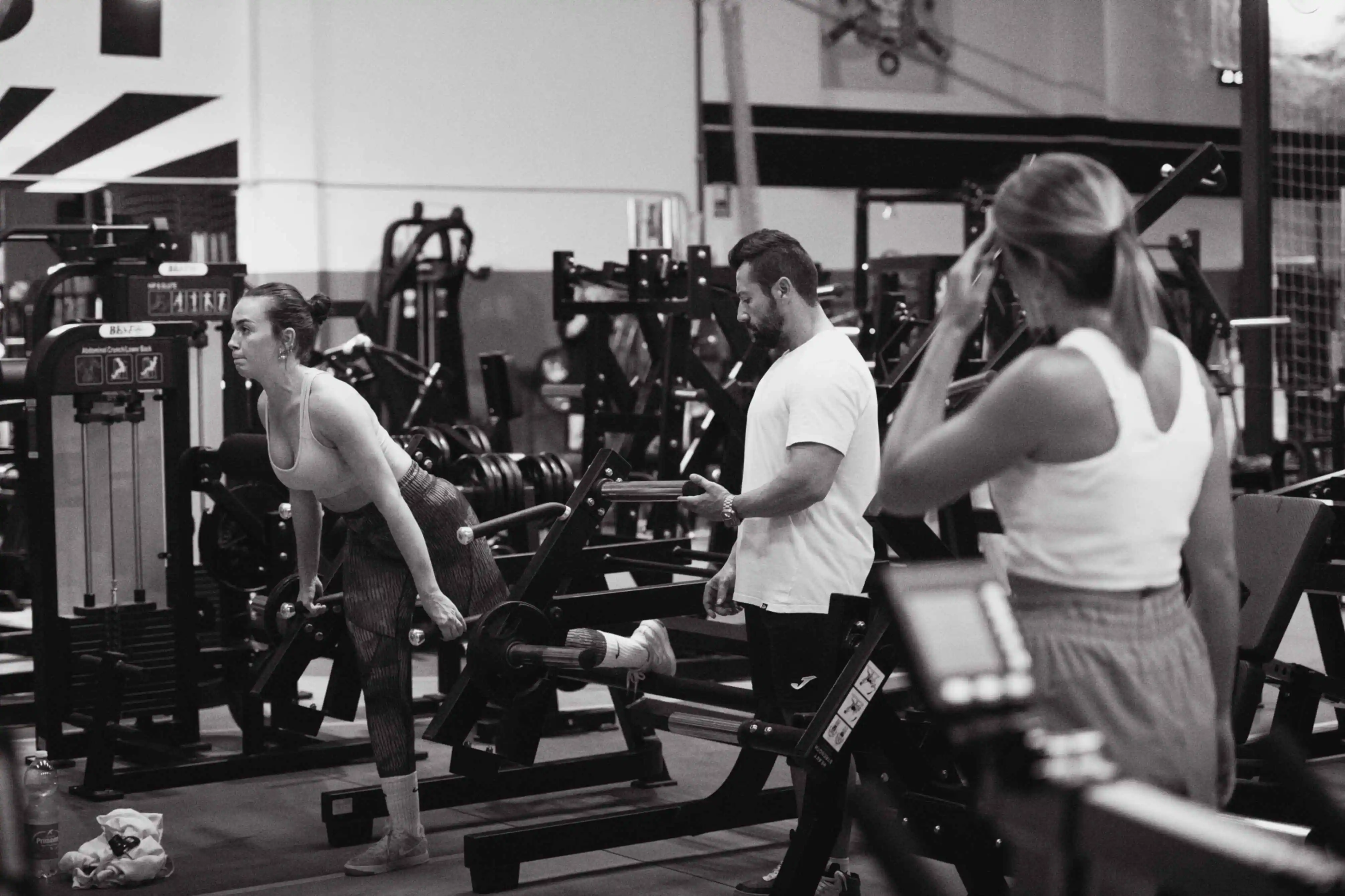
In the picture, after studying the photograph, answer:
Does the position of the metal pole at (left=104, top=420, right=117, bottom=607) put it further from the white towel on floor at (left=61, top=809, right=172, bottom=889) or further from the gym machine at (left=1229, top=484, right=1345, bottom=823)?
the gym machine at (left=1229, top=484, right=1345, bottom=823)

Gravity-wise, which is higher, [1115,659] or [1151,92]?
[1151,92]

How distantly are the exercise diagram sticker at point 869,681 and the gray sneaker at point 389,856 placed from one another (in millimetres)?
1403

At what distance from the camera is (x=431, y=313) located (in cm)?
1116

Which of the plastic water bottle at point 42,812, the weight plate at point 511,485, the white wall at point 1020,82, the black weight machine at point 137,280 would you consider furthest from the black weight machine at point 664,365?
the white wall at point 1020,82

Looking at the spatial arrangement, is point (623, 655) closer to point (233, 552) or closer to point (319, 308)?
point (319, 308)

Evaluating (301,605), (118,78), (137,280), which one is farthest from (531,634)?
(118,78)

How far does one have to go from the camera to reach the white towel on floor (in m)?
4.10

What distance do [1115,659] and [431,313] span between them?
31.3 feet

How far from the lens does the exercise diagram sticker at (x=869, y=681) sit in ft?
11.1

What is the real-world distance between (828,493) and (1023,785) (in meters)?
2.24

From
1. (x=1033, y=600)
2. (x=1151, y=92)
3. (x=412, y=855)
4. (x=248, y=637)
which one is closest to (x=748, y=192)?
(x=1151, y=92)

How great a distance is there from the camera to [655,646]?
4227mm

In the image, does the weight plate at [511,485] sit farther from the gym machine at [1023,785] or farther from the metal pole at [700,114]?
the metal pole at [700,114]

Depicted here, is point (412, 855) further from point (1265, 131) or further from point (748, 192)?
point (748, 192)
